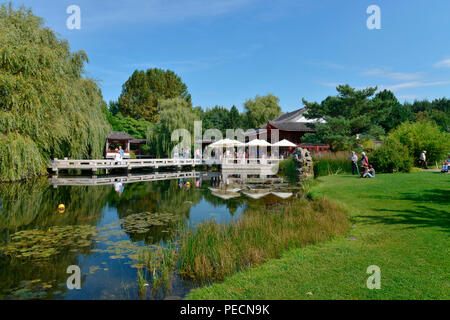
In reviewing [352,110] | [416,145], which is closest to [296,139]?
[352,110]

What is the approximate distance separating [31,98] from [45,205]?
624cm

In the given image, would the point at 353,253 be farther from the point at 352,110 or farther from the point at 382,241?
the point at 352,110

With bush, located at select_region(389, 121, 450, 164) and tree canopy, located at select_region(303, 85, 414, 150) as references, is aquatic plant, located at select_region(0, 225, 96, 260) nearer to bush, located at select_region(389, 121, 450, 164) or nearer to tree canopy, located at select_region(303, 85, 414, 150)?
Answer: bush, located at select_region(389, 121, 450, 164)

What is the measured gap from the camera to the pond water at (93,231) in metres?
5.12

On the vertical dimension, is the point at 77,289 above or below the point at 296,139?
below

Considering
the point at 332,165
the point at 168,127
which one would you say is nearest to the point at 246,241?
the point at 332,165

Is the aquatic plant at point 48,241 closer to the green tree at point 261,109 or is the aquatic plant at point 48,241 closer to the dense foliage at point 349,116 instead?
the dense foliage at point 349,116

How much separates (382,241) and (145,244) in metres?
5.16

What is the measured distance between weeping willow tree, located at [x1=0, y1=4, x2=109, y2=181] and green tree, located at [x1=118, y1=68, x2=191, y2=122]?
30441mm

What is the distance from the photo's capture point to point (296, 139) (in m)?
35.6

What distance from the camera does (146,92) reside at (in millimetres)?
51812

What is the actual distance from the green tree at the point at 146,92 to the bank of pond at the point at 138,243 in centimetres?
4138

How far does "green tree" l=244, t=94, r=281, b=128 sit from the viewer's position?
55125 mm

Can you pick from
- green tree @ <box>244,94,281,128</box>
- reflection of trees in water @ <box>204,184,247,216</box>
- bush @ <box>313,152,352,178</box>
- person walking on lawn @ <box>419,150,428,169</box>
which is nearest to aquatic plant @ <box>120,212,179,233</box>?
reflection of trees in water @ <box>204,184,247,216</box>
